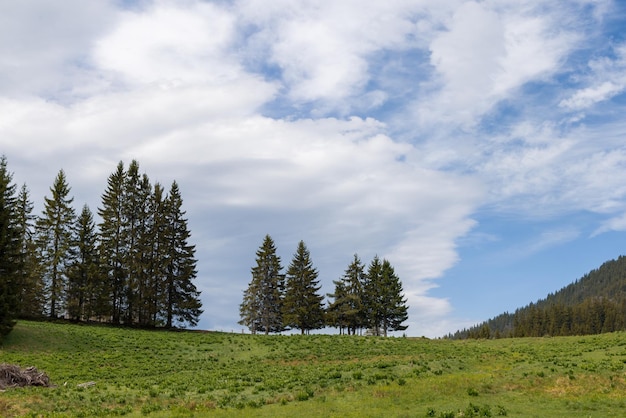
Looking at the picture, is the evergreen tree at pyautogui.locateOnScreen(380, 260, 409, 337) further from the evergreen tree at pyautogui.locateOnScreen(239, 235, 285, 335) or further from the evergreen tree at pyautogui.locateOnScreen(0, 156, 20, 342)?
the evergreen tree at pyautogui.locateOnScreen(0, 156, 20, 342)

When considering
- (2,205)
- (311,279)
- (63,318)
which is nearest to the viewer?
(2,205)

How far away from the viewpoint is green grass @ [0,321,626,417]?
20688 mm

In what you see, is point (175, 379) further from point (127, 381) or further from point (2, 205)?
point (2, 205)

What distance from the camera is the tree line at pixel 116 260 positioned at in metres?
61.0

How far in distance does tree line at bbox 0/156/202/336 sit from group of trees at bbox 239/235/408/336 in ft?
38.2

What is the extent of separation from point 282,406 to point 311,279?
5707 cm

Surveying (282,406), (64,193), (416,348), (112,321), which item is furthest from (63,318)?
(282,406)

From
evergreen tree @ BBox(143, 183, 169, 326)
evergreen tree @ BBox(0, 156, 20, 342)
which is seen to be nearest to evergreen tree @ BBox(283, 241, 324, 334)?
evergreen tree @ BBox(143, 183, 169, 326)

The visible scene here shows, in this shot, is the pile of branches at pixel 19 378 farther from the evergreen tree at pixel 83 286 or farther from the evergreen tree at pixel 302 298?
the evergreen tree at pixel 302 298

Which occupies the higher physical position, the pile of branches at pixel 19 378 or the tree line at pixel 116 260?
the tree line at pixel 116 260

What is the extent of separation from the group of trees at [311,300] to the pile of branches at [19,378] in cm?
4695

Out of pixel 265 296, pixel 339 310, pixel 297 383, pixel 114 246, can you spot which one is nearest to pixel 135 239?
pixel 114 246

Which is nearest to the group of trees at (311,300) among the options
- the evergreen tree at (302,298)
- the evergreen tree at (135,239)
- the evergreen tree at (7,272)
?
the evergreen tree at (302,298)

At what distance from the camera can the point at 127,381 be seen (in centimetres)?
3134
